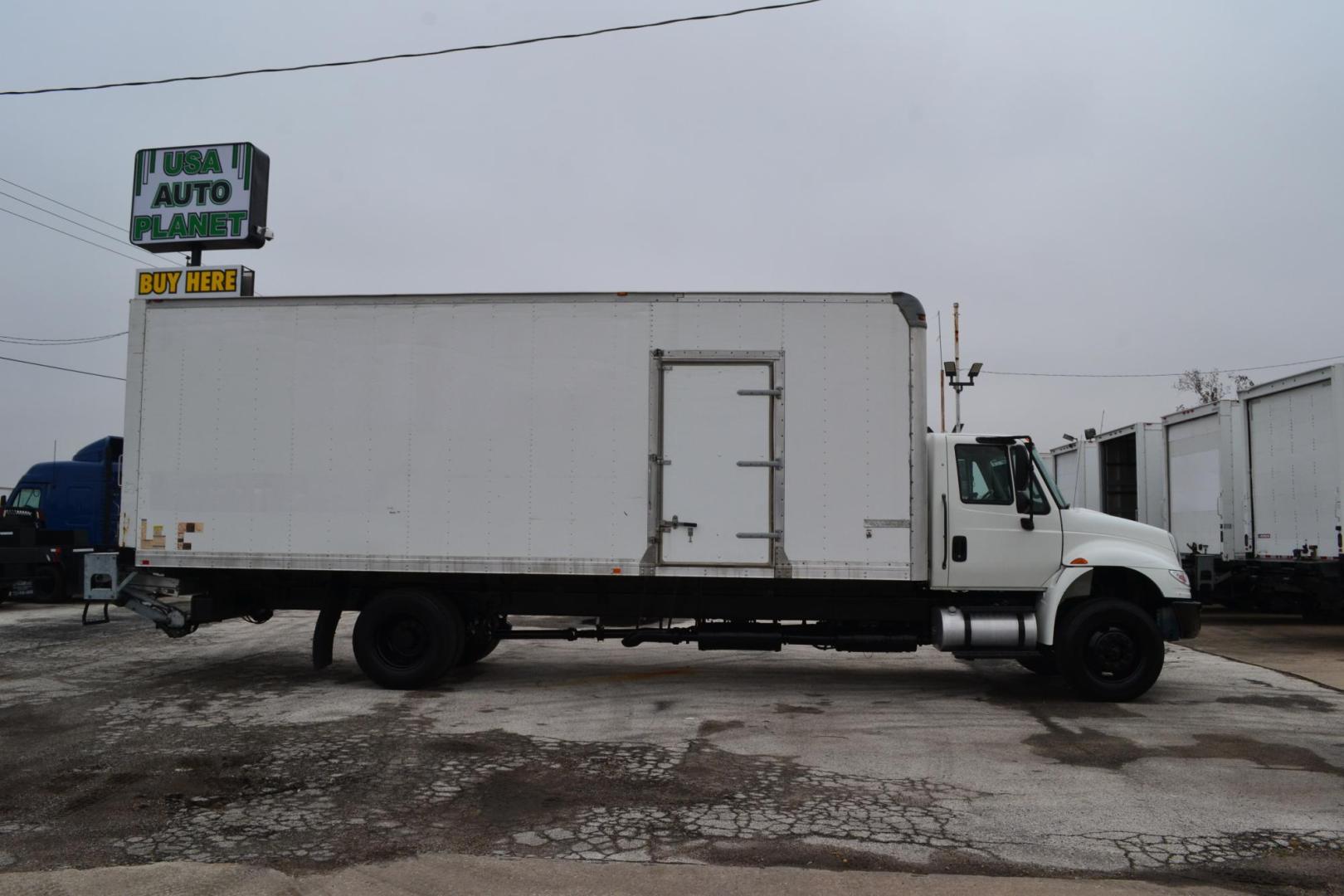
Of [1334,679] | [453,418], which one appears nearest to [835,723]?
[453,418]

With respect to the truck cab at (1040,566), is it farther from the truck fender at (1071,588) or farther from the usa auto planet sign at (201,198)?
the usa auto planet sign at (201,198)

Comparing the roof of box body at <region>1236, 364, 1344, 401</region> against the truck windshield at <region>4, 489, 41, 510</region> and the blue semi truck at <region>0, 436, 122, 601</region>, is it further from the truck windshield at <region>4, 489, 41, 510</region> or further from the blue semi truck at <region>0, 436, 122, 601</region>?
the truck windshield at <region>4, 489, 41, 510</region>

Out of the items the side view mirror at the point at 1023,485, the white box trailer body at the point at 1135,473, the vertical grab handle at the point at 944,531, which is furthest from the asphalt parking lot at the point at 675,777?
the white box trailer body at the point at 1135,473

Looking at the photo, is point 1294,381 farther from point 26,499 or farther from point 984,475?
point 26,499

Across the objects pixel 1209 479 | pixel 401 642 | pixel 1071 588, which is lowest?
pixel 401 642

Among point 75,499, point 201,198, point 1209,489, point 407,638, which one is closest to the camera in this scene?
point 407,638

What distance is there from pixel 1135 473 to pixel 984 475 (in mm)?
12897

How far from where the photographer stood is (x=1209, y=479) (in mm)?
15758

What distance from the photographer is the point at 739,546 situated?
8.35m

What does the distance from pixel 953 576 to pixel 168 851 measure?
6618 millimetres

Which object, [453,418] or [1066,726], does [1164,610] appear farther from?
[453,418]

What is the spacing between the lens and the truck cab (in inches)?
331

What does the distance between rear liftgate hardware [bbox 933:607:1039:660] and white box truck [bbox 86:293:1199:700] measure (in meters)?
0.03

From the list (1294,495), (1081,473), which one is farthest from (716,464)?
(1081,473)
